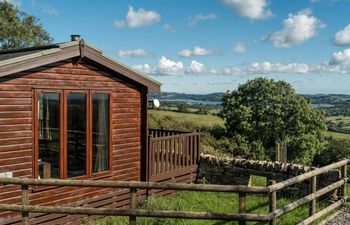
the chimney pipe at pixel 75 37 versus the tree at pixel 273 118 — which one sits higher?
the chimney pipe at pixel 75 37

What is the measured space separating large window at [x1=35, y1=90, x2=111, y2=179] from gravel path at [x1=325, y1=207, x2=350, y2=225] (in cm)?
544

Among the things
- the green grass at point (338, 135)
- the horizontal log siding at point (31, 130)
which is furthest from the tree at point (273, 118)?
the horizontal log siding at point (31, 130)

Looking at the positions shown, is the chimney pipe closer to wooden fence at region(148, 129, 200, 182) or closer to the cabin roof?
the cabin roof

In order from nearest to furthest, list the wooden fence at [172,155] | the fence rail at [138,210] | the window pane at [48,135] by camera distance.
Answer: the fence rail at [138,210] < the window pane at [48,135] < the wooden fence at [172,155]

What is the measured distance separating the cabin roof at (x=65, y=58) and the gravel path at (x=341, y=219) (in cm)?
562

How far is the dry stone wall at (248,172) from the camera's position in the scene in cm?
1127

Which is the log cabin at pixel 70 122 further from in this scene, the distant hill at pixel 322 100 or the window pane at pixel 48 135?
the distant hill at pixel 322 100

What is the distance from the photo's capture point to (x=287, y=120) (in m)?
38.2

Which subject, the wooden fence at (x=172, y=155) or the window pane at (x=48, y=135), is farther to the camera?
the wooden fence at (x=172, y=155)

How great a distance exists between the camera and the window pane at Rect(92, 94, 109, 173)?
9.97 metres

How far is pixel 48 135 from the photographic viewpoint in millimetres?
9016

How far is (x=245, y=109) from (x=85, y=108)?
27897 millimetres

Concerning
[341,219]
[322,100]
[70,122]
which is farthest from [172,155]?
[322,100]

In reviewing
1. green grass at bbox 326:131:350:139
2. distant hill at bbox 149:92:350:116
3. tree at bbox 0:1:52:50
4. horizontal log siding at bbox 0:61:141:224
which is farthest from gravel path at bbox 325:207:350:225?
distant hill at bbox 149:92:350:116
